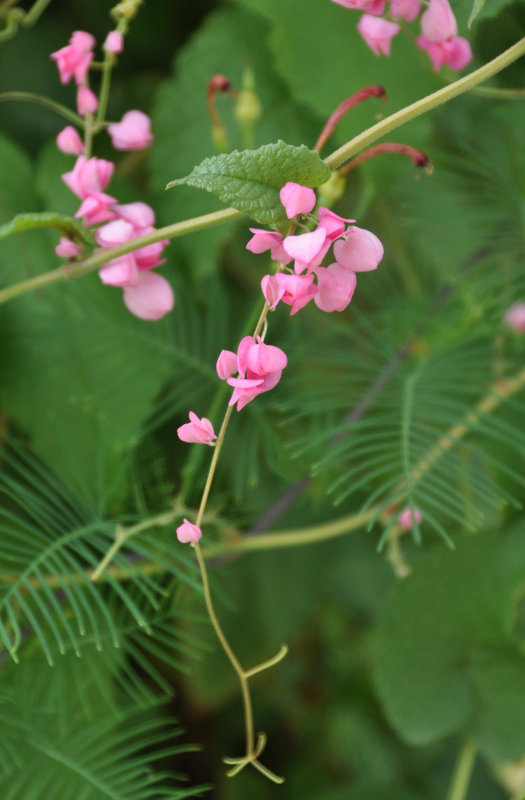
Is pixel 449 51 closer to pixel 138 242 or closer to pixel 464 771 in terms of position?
pixel 138 242

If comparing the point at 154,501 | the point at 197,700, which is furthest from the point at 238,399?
the point at 197,700

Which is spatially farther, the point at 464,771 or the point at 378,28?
the point at 464,771

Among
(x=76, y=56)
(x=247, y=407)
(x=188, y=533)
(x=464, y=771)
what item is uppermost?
(x=76, y=56)

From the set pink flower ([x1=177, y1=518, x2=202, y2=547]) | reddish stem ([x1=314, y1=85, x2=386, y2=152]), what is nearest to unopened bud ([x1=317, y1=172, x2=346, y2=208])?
reddish stem ([x1=314, y1=85, x2=386, y2=152])

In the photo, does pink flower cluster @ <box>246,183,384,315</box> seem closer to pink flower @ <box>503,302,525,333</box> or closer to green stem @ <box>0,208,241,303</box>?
green stem @ <box>0,208,241,303</box>

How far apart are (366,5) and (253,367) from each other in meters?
0.14

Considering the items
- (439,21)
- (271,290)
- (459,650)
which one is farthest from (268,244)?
(459,650)

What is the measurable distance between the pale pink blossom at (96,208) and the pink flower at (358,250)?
0.09 m

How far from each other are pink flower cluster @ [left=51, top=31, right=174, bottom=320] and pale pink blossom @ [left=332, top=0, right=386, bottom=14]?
0.30ft

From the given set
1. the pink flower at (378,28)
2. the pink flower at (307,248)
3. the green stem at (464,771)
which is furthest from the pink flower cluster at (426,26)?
the green stem at (464,771)

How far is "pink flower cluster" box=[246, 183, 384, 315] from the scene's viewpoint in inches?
8.6

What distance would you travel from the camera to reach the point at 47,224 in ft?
0.86

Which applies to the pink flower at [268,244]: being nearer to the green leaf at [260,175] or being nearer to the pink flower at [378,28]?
the green leaf at [260,175]

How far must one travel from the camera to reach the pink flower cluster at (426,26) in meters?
0.28
